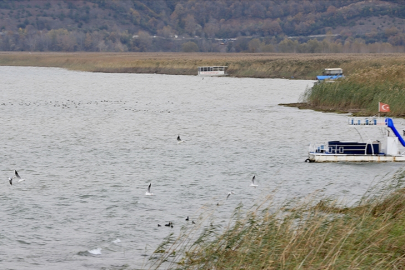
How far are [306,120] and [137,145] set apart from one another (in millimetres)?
14123

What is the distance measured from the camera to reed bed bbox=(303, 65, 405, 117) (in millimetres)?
42844

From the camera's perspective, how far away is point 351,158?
1188 inches

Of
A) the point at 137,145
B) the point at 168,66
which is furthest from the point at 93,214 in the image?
the point at 168,66

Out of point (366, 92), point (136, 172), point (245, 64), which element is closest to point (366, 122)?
point (136, 172)

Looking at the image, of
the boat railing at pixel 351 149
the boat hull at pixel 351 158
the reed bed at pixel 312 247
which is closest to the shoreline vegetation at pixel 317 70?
the boat railing at pixel 351 149

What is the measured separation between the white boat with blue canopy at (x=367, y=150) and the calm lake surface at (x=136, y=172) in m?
0.68

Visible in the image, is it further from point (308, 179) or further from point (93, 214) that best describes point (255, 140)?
point (93, 214)

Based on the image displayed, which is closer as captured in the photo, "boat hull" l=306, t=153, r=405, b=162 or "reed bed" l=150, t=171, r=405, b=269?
"reed bed" l=150, t=171, r=405, b=269

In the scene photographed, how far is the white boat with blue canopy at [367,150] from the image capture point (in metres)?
29.4

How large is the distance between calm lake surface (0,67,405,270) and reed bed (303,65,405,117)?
181 cm

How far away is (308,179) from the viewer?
86.6 feet

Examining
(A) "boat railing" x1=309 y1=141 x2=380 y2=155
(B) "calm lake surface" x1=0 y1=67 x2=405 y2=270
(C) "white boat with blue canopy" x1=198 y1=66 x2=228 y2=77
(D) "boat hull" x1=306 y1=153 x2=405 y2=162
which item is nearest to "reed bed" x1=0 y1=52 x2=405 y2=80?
(C) "white boat with blue canopy" x1=198 y1=66 x2=228 y2=77

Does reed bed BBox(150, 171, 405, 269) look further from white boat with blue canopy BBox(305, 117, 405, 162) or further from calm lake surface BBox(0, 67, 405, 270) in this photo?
white boat with blue canopy BBox(305, 117, 405, 162)

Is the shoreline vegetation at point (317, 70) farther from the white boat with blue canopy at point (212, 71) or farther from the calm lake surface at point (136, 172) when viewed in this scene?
the calm lake surface at point (136, 172)
